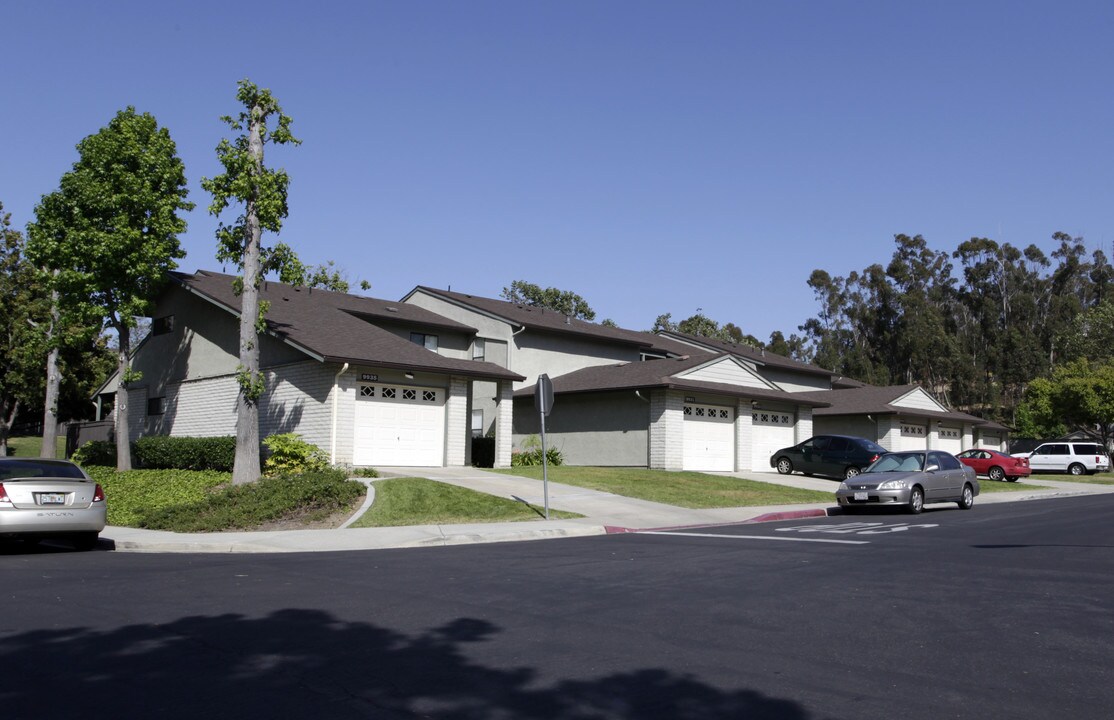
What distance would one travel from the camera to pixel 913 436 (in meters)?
42.9

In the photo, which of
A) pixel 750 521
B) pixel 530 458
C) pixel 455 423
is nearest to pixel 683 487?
Answer: pixel 750 521

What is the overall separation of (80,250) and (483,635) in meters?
24.9

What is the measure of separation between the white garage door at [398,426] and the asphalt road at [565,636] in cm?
1290

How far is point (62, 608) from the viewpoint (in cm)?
827

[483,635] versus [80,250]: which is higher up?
[80,250]

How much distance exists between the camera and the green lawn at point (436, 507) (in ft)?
56.1

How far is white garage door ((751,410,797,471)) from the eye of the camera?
1371 inches

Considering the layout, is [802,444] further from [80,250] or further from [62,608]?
[62,608]

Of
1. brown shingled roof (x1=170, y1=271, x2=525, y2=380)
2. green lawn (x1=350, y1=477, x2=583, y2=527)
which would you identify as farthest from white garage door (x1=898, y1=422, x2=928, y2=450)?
green lawn (x1=350, y1=477, x2=583, y2=527)

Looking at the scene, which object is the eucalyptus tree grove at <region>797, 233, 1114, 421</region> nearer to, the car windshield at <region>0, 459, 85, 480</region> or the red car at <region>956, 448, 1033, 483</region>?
the red car at <region>956, 448, 1033, 483</region>

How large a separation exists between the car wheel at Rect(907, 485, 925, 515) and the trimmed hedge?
55.3 feet

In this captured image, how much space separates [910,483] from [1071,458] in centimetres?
3167

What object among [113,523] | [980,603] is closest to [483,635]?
[980,603]

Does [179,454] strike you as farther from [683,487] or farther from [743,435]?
[743,435]
